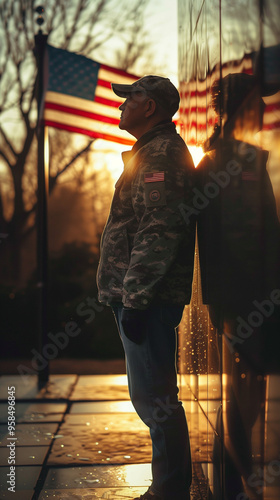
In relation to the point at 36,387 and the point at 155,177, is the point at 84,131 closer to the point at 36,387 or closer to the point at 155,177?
the point at 36,387

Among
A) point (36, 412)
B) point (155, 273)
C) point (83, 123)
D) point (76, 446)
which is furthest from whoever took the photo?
point (83, 123)

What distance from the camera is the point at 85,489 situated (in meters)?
3.07

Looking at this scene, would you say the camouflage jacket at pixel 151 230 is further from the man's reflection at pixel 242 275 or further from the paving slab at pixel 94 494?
the paving slab at pixel 94 494

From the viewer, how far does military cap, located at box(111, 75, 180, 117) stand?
273cm

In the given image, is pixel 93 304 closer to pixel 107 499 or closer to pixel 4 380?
pixel 4 380

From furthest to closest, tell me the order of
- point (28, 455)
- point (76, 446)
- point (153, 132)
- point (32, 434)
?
1. point (32, 434)
2. point (76, 446)
3. point (28, 455)
4. point (153, 132)

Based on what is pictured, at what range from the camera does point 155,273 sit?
242 cm

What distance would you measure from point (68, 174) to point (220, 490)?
34.4 ft

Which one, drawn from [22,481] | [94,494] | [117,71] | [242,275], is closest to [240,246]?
[242,275]

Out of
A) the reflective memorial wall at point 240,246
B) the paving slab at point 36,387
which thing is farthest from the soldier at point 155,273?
the paving slab at point 36,387

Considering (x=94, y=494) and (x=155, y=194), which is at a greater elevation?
(x=155, y=194)

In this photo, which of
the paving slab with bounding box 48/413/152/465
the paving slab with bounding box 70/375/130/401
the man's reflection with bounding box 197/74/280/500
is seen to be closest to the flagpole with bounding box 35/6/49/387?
the paving slab with bounding box 70/375/130/401

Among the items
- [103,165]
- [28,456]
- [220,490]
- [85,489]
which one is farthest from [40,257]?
[103,165]

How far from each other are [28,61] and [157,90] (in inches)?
399
